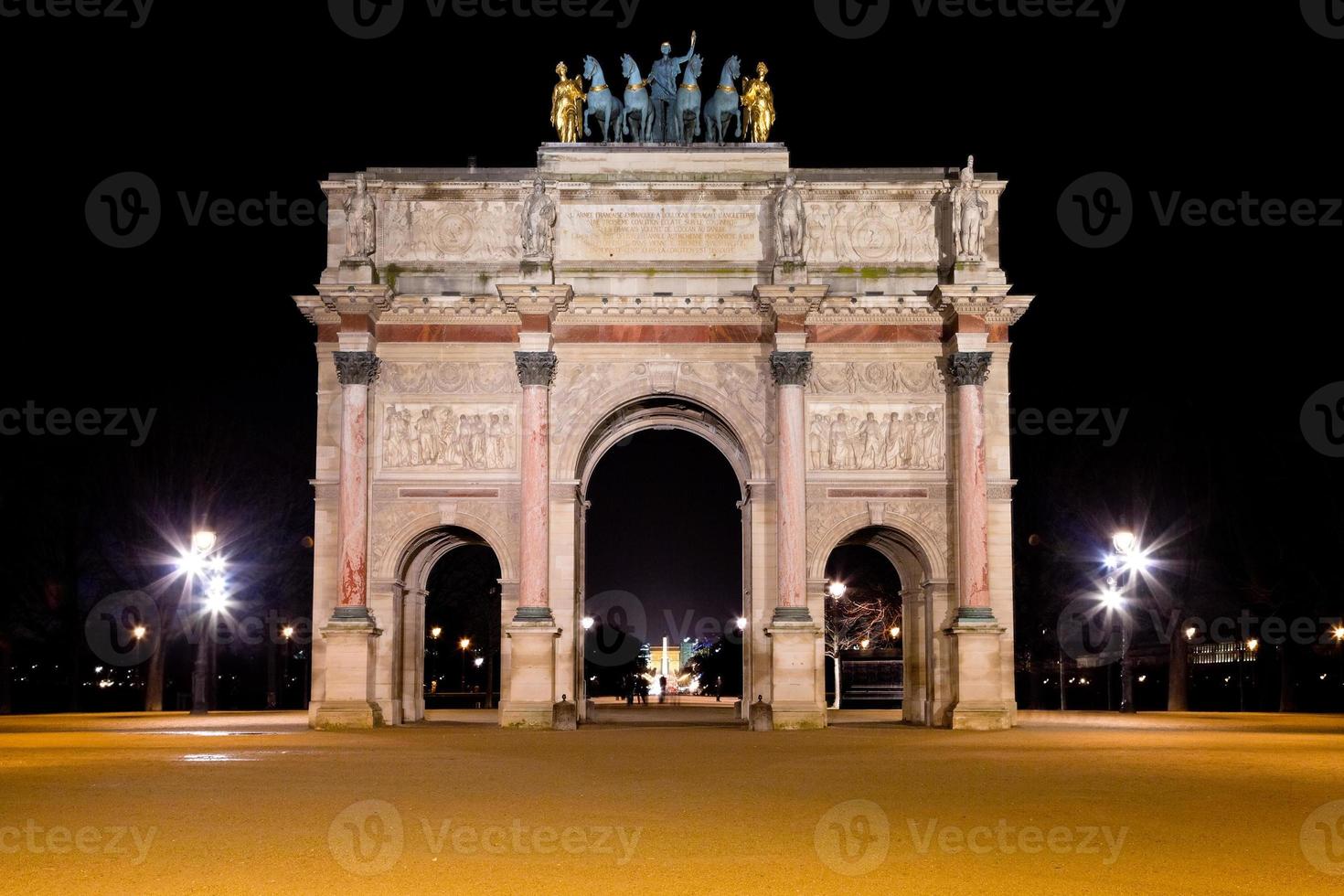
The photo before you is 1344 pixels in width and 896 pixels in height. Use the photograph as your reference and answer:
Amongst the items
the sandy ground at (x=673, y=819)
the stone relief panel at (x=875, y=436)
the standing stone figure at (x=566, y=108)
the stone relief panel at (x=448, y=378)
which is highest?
the standing stone figure at (x=566, y=108)

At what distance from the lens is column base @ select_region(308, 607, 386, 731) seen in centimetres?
3438

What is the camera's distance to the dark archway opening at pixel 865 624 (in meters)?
64.3

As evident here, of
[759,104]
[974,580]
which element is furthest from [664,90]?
[974,580]

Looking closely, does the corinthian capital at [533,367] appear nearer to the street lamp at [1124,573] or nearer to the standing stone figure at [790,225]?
the standing stone figure at [790,225]

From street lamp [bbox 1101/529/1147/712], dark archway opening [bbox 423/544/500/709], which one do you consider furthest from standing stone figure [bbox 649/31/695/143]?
dark archway opening [bbox 423/544/500/709]

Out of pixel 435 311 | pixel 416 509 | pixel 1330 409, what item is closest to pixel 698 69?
pixel 435 311

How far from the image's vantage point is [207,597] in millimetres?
47719

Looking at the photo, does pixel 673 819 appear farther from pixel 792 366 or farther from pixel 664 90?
pixel 664 90

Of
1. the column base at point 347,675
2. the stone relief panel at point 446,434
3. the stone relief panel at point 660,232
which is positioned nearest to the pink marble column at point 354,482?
the column base at point 347,675

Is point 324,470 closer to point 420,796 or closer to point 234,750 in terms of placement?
point 234,750

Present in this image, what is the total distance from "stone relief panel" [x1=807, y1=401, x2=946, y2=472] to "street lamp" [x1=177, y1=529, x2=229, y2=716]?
1785 cm

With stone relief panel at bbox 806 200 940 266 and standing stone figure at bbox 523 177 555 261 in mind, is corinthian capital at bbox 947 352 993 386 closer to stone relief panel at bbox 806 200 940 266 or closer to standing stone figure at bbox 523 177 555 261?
stone relief panel at bbox 806 200 940 266

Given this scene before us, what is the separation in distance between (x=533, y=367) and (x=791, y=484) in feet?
22.9

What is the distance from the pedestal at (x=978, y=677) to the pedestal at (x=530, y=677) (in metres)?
9.63
